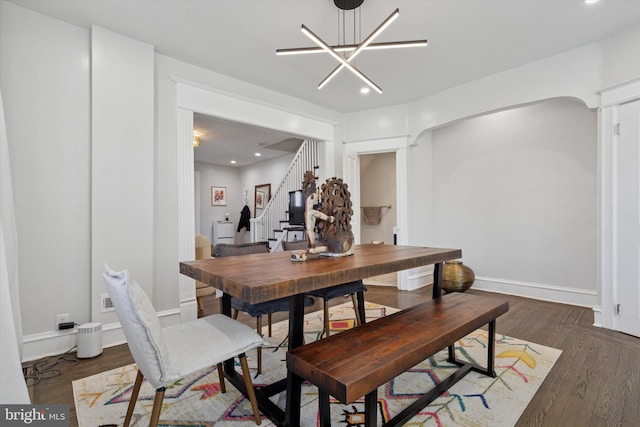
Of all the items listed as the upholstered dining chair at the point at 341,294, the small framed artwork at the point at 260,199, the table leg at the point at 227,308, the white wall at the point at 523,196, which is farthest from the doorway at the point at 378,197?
the table leg at the point at 227,308

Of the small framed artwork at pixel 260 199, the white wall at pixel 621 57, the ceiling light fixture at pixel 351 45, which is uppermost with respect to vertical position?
the white wall at pixel 621 57

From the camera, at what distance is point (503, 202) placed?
432cm

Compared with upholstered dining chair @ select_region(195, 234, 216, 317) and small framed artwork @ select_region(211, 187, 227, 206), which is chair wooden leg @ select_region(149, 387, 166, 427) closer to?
upholstered dining chair @ select_region(195, 234, 216, 317)

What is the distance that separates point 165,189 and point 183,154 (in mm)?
425

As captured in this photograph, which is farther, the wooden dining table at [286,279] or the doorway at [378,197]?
the doorway at [378,197]

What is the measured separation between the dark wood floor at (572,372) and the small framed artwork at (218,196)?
651 centimetres

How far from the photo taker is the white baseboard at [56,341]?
2.36 m

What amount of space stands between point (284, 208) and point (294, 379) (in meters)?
5.22

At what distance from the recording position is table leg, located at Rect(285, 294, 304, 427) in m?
1.46

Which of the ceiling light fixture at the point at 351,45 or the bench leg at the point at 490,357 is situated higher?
the ceiling light fixture at the point at 351,45

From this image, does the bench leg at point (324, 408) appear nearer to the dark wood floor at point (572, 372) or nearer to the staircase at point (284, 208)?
the dark wood floor at point (572, 372)

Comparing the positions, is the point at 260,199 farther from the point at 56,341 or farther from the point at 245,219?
the point at 56,341

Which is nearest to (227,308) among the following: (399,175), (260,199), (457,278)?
(457,278)

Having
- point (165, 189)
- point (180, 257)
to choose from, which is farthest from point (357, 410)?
point (165, 189)
